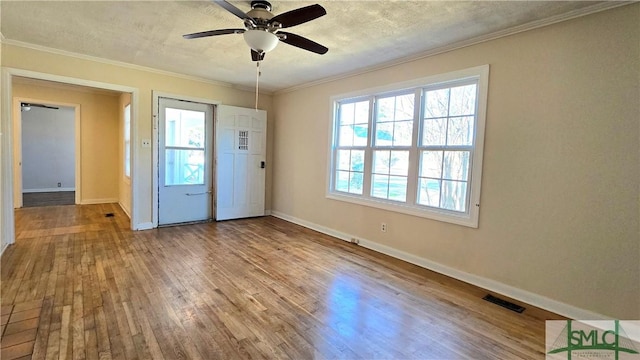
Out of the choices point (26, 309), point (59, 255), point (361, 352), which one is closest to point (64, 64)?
point (59, 255)

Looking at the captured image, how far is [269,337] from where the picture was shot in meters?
2.07

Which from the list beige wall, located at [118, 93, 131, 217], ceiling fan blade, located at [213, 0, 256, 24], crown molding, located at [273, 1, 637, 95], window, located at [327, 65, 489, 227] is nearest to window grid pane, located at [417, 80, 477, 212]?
window, located at [327, 65, 489, 227]

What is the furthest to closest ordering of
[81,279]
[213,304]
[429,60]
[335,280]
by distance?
[429,60]
[335,280]
[81,279]
[213,304]

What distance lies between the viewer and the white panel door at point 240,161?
5.31 metres

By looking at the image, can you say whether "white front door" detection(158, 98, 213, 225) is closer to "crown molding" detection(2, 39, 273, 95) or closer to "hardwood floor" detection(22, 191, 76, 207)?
"crown molding" detection(2, 39, 273, 95)

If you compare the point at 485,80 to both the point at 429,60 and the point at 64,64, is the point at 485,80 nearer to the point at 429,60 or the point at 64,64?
the point at 429,60

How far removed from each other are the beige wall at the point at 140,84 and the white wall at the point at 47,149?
17.3 ft

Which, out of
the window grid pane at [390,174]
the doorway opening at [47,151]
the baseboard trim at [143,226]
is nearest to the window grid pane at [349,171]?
the window grid pane at [390,174]

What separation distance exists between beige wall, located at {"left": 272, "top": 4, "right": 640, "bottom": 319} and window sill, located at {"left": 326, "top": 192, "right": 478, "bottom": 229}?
8 centimetres

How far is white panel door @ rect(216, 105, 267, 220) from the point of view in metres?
5.31

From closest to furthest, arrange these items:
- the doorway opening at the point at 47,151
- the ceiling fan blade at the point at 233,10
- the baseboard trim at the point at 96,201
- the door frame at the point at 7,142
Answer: the ceiling fan blade at the point at 233,10
the door frame at the point at 7,142
the baseboard trim at the point at 96,201
the doorway opening at the point at 47,151

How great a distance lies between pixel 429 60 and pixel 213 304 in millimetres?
3346

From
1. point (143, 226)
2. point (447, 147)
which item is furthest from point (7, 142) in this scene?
point (447, 147)

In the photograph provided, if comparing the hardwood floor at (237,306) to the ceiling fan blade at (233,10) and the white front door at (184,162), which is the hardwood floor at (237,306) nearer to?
the white front door at (184,162)
